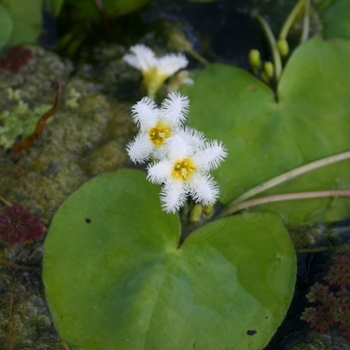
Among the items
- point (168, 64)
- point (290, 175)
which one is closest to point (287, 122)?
point (290, 175)

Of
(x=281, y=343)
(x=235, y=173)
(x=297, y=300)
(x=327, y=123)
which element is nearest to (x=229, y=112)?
(x=235, y=173)

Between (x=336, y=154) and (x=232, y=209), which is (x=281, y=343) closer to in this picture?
(x=232, y=209)

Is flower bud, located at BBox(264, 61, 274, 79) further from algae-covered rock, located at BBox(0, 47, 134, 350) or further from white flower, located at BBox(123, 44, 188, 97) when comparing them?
algae-covered rock, located at BBox(0, 47, 134, 350)

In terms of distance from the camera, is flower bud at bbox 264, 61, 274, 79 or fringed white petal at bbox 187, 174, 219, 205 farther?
flower bud at bbox 264, 61, 274, 79

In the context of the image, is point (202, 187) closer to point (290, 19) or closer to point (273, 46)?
point (273, 46)

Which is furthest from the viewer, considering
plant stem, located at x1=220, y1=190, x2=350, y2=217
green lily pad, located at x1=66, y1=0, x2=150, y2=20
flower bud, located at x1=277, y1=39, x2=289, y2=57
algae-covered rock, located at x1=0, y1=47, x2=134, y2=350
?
green lily pad, located at x1=66, y1=0, x2=150, y2=20

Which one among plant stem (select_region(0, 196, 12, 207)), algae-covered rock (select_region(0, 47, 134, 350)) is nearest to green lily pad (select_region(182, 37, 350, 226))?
algae-covered rock (select_region(0, 47, 134, 350))

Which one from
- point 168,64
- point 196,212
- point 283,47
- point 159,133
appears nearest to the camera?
point 159,133
